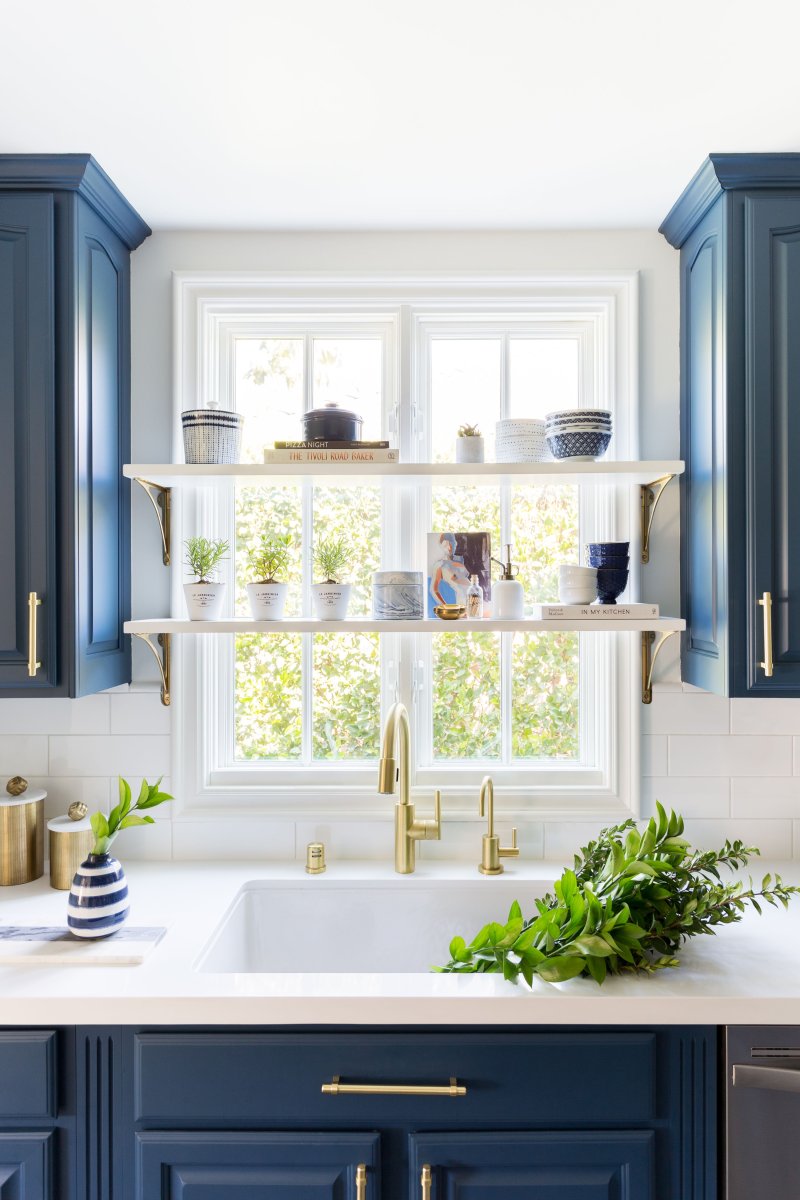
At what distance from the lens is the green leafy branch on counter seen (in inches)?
47.5

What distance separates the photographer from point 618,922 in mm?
1218

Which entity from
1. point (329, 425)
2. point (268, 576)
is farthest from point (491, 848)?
point (329, 425)

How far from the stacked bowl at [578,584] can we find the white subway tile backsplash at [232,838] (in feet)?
2.81

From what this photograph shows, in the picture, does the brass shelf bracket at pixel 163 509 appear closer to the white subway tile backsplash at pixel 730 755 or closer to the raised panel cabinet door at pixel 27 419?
the raised panel cabinet door at pixel 27 419

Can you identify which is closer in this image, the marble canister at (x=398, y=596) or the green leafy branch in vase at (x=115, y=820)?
the green leafy branch in vase at (x=115, y=820)

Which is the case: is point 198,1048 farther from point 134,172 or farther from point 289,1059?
point 134,172

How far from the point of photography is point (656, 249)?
184 centimetres

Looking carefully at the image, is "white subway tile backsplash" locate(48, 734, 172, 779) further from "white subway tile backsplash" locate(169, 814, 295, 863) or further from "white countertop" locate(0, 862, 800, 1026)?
"white countertop" locate(0, 862, 800, 1026)

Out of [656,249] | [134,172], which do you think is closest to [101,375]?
[134,172]

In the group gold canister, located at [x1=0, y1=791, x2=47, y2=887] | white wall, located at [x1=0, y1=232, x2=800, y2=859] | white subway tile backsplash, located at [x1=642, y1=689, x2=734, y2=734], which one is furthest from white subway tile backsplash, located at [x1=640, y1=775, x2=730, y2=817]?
gold canister, located at [x1=0, y1=791, x2=47, y2=887]

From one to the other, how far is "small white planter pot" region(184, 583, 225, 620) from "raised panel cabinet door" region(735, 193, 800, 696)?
1114 mm

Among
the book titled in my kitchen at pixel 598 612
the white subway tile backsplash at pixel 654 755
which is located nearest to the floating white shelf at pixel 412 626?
the book titled in my kitchen at pixel 598 612

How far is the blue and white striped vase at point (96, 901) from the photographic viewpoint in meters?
1.36

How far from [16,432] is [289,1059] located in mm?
1272
